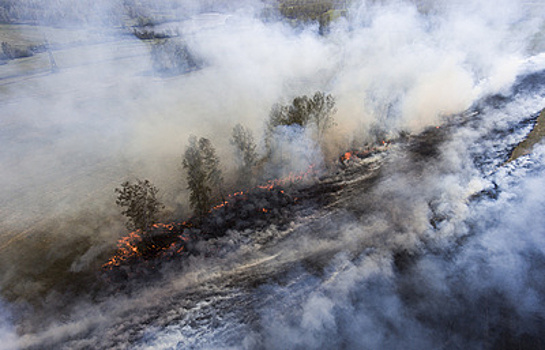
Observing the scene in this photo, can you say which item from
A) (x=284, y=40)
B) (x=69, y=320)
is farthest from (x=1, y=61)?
(x=69, y=320)

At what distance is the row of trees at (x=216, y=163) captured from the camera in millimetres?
24719

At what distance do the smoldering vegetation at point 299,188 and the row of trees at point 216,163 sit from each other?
6.18ft

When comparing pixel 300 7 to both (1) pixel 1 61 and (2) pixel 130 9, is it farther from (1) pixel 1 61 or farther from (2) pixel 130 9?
(1) pixel 1 61

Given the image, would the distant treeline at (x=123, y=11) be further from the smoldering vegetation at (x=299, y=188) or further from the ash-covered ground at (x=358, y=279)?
the ash-covered ground at (x=358, y=279)

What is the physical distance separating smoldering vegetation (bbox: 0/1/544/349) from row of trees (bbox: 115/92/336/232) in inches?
74.2

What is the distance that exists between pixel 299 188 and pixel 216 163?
8.42 metres

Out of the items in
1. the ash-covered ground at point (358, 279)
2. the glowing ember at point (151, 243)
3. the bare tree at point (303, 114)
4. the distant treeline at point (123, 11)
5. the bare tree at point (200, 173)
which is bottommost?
the ash-covered ground at point (358, 279)

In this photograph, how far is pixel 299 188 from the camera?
28.4 metres

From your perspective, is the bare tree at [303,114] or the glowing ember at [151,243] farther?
the bare tree at [303,114]

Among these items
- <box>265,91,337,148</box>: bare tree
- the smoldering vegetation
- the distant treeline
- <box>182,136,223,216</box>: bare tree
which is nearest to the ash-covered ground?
the smoldering vegetation

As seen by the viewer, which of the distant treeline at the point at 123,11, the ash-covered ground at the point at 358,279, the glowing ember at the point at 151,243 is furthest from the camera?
the distant treeline at the point at 123,11

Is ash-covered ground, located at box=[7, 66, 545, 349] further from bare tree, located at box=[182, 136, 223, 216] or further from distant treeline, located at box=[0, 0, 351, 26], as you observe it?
distant treeline, located at box=[0, 0, 351, 26]

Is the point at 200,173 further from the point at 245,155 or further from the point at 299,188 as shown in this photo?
the point at 299,188

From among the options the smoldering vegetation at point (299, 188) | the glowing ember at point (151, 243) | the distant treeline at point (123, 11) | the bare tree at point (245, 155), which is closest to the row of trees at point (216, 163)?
the bare tree at point (245, 155)
